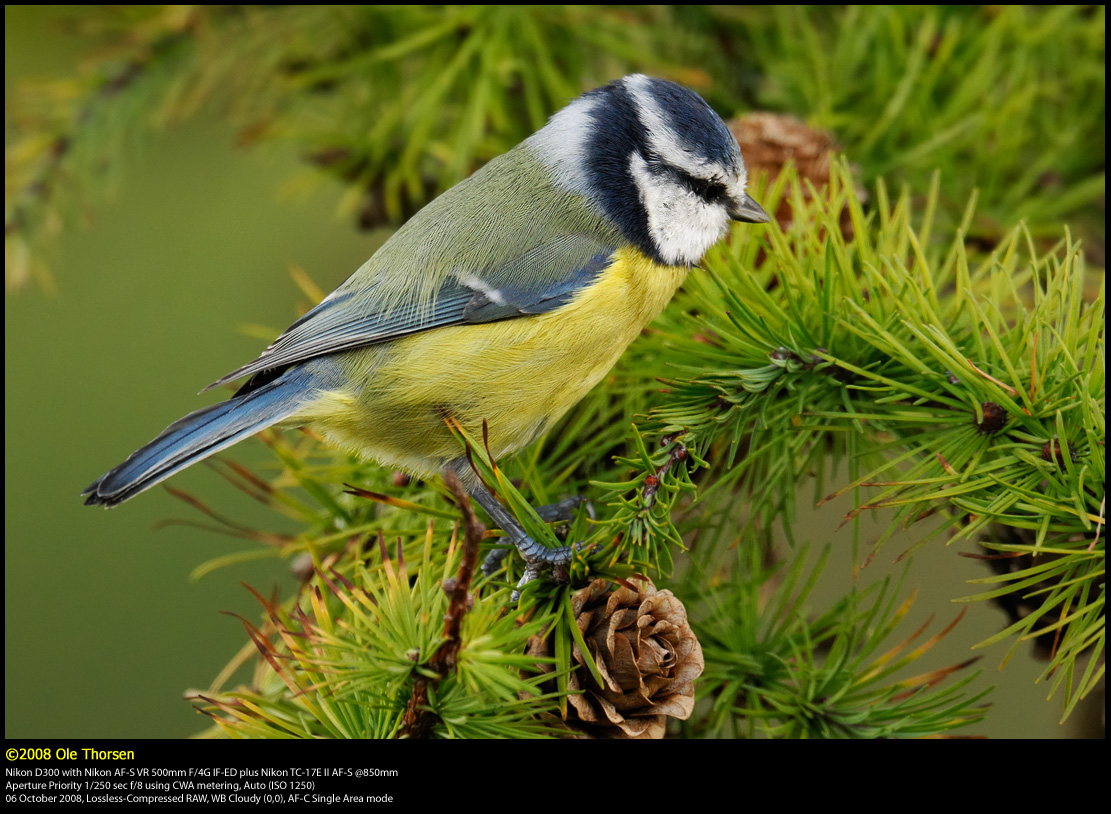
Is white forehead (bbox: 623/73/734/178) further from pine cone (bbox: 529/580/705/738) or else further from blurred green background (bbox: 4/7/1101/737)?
pine cone (bbox: 529/580/705/738)

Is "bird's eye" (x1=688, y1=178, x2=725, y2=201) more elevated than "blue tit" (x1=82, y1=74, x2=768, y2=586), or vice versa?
"bird's eye" (x1=688, y1=178, x2=725, y2=201)

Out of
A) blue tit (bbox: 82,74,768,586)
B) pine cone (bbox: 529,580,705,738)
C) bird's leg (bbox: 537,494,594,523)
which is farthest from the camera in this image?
blue tit (bbox: 82,74,768,586)

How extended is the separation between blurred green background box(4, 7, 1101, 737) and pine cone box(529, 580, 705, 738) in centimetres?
65

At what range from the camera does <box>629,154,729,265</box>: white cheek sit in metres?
0.88

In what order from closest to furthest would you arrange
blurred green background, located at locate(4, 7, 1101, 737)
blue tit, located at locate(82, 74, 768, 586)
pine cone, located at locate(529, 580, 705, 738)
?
pine cone, located at locate(529, 580, 705, 738) → blue tit, located at locate(82, 74, 768, 586) → blurred green background, located at locate(4, 7, 1101, 737)

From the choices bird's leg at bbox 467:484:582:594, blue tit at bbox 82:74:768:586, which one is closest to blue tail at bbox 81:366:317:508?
blue tit at bbox 82:74:768:586

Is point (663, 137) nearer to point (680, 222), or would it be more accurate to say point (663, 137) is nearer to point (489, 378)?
point (680, 222)

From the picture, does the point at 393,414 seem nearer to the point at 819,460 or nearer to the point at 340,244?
the point at 819,460

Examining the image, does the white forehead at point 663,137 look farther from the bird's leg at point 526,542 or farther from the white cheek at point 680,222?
the bird's leg at point 526,542

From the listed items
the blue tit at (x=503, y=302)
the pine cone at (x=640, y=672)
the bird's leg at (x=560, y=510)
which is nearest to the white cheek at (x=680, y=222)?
the blue tit at (x=503, y=302)

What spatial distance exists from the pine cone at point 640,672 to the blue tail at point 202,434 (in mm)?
425

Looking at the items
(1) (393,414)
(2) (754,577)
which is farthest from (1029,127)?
(1) (393,414)

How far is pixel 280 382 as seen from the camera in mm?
871

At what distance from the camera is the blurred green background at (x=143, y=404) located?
122 centimetres
